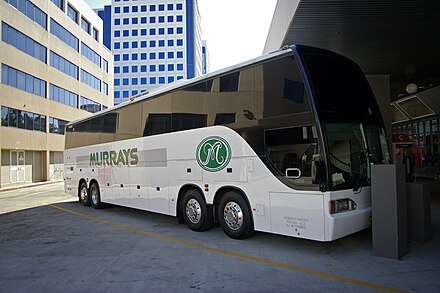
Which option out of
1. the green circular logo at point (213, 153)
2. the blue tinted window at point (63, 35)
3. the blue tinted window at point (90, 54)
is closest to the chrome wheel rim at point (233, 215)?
the green circular logo at point (213, 153)

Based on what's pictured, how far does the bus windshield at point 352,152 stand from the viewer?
5.88 meters

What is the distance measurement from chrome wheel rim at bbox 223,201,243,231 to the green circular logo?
2.74 feet

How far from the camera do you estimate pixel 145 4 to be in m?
Answer: 93.8

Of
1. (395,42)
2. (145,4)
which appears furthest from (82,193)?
(145,4)

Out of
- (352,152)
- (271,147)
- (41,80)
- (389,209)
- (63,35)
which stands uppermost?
(63,35)

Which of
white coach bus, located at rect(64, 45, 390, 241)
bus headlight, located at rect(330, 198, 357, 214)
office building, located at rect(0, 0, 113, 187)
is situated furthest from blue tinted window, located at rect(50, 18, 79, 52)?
bus headlight, located at rect(330, 198, 357, 214)

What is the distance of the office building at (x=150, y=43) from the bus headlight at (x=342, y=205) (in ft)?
285

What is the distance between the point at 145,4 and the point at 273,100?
96726mm

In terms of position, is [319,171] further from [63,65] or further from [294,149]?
[63,65]

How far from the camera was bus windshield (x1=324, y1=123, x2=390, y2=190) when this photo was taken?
588cm

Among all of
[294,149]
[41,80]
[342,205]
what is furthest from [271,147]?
[41,80]

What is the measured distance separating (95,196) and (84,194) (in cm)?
114

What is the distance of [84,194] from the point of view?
14.0m

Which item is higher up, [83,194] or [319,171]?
[319,171]
